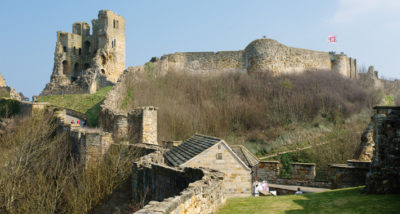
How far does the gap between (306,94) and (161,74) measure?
1199cm

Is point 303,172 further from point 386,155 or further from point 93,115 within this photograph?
point 93,115

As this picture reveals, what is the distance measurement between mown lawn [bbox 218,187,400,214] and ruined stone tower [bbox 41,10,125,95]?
36.0 metres

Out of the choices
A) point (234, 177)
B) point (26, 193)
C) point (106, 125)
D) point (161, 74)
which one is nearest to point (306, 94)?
point (161, 74)

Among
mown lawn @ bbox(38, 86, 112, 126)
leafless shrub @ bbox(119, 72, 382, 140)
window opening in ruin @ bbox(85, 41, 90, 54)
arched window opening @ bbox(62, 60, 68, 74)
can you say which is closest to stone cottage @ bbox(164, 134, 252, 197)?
leafless shrub @ bbox(119, 72, 382, 140)

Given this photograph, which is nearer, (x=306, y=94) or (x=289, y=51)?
(x=306, y=94)

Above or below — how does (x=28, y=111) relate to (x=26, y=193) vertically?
above

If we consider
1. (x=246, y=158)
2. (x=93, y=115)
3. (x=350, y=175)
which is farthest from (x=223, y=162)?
(x=93, y=115)

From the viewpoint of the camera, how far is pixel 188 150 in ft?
44.4

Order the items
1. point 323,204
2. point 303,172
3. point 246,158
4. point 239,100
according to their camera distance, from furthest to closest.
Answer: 1. point 239,100
2. point 303,172
3. point 246,158
4. point 323,204

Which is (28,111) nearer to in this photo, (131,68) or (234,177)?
(131,68)

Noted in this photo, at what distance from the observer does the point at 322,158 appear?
23094 millimetres

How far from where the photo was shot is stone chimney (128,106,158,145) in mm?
20406

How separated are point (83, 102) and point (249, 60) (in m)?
15.0

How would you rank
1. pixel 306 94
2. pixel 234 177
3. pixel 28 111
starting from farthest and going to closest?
pixel 306 94 → pixel 28 111 → pixel 234 177
